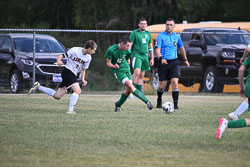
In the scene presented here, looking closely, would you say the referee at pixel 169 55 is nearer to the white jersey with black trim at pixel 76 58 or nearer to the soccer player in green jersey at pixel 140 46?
the soccer player in green jersey at pixel 140 46

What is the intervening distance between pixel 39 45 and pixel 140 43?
5.67 metres

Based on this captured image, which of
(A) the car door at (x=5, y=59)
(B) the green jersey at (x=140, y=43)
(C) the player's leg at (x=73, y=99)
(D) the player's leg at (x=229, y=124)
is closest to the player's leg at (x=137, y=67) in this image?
(B) the green jersey at (x=140, y=43)

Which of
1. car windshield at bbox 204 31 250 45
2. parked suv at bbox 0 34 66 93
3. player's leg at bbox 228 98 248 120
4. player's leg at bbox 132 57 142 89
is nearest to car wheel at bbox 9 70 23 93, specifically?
parked suv at bbox 0 34 66 93

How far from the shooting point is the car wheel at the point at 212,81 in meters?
20.8

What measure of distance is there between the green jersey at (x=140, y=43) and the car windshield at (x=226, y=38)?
19.9 ft

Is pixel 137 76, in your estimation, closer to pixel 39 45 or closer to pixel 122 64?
pixel 122 64

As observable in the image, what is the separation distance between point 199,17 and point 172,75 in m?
23.9

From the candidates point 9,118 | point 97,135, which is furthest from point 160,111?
point 97,135

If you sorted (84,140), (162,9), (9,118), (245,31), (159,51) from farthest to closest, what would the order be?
(162,9) → (245,31) → (159,51) → (9,118) → (84,140)

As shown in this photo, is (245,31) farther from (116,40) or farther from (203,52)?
(116,40)

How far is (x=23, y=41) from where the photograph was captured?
20188 mm

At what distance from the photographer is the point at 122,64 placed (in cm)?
1310

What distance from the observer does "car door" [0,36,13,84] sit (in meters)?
19.8

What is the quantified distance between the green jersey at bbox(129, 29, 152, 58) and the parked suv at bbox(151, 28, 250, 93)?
484cm
